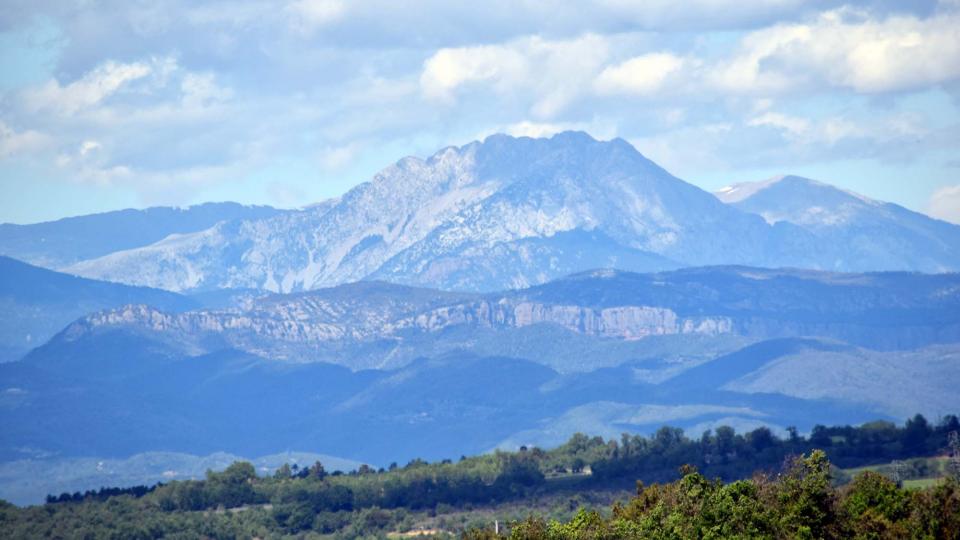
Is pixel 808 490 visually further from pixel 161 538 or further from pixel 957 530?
pixel 161 538

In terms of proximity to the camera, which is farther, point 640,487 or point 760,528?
point 640,487

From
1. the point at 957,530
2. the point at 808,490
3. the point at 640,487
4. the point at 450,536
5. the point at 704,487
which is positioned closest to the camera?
the point at 957,530

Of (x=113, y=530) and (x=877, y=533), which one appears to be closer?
(x=877, y=533)

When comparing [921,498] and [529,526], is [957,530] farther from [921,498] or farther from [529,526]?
[529,526]

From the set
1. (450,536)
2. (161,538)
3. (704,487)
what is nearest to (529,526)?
(704,487)

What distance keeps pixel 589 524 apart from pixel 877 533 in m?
18.1

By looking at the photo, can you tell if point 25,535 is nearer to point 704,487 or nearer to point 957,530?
point 704,487

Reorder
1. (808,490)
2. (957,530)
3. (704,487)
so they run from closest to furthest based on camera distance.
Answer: (957,530), (808,490), (704,487)

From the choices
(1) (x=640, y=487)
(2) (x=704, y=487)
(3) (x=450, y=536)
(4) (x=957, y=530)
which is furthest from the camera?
(3) (x=450, y=536)

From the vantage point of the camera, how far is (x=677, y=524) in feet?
349

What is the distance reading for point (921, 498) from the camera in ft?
342

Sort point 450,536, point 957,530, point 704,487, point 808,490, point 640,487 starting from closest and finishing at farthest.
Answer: point 957,530
point 808,490
point 704,487
point 640,487
point 450,536

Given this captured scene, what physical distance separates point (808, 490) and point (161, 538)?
102497 mm

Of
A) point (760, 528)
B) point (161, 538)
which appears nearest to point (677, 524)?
point (760, 528)
